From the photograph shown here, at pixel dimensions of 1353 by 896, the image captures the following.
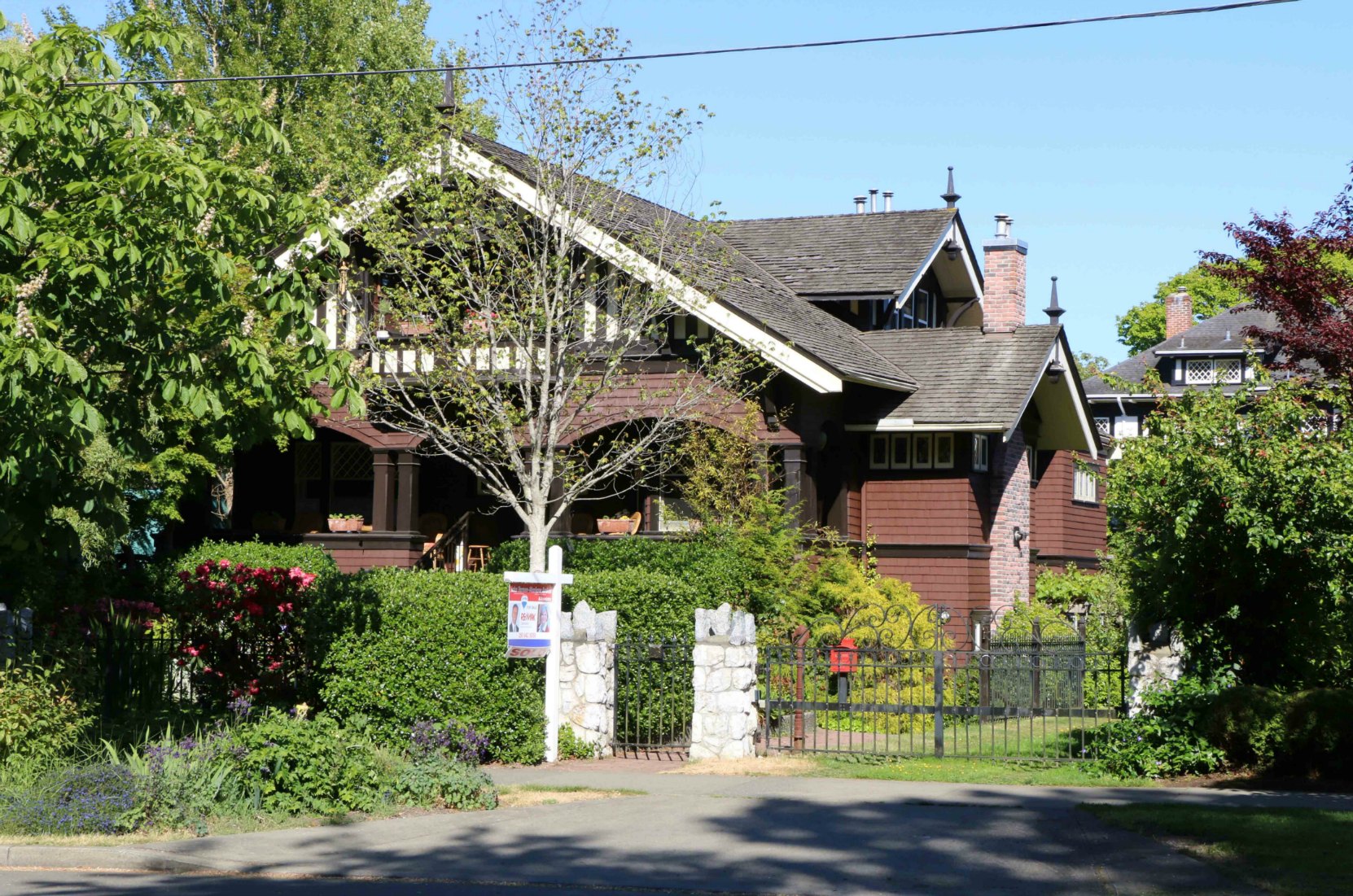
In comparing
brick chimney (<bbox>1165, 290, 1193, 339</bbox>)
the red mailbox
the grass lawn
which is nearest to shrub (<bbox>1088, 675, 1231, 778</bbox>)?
the grass lawn

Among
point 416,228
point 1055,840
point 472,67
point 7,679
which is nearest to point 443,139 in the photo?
point 416,228

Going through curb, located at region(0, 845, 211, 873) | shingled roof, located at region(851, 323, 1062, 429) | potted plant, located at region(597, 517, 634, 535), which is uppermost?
shingled roof, located at region(851, 323, 1062, 429)

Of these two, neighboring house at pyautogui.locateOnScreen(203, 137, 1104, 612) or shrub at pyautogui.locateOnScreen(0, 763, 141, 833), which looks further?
neighboring house at pyautogui.locateOnScreen(203, 137, 1104, 612)

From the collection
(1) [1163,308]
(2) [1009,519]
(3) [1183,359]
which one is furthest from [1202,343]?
(2) [1009,519]

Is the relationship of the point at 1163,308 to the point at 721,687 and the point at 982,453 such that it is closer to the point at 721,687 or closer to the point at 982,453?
the point at 982,453

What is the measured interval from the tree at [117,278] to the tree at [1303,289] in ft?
36.1

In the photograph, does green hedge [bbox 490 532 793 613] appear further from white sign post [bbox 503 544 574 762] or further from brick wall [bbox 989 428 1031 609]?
brick wall [bbox 989 428 1031 609]

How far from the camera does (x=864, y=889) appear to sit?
32.2 feet

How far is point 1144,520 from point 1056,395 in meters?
13.9

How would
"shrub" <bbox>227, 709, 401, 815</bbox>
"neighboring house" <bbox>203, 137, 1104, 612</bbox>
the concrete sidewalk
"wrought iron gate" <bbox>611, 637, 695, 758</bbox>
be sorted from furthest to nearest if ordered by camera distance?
"neighboring house" <bbox>203, 137, 1104, 612</bbox>, "wrought iron gate" <bbox>611, 637, 695, 758</bbox>, "shrub" <bbox>227, 709, 401, 815</bbox>, the concrete sidewalk

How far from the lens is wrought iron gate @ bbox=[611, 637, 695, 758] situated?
16.5 metres

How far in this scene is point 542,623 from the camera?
1570cm

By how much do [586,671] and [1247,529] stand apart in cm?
664

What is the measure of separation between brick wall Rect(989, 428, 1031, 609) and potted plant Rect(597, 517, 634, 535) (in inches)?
246
